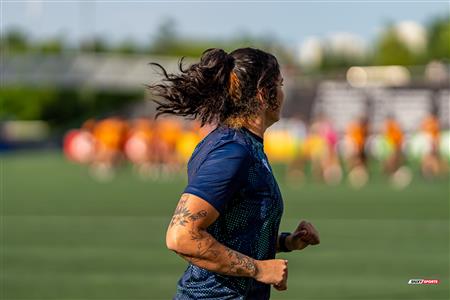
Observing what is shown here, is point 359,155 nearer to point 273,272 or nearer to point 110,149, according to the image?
point 110,149

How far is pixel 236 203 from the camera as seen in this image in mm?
4773

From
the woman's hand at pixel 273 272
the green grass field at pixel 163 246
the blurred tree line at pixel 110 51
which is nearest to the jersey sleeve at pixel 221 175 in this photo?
the woman's hand at pixel 273 272

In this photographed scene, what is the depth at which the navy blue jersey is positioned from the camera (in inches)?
183

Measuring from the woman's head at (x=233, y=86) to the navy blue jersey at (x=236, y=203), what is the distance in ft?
0.28

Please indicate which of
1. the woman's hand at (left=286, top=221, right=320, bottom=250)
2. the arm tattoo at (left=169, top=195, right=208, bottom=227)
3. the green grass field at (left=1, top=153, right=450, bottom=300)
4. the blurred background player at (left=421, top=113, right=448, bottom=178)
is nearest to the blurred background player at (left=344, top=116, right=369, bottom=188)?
the blurred background player at (left=421, top=113, right=448, bottom=178)

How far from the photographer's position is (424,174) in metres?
35.1

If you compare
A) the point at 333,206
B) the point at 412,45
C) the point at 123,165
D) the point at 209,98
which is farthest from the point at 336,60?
the point at 209,98

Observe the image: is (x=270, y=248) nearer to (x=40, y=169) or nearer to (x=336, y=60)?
(x=40, y=169)

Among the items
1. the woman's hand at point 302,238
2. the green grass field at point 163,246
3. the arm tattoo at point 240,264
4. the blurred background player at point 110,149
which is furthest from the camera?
the blurred background player at point 110,149

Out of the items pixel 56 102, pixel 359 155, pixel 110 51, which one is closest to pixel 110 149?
pixel 359 155

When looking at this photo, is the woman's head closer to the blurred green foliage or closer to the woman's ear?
the woman's ear

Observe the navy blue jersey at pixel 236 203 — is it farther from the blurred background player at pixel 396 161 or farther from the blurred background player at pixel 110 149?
the blurred background player at pixel 110 149

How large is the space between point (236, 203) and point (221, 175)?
198 millimetres

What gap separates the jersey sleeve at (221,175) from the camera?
4.62 metres
